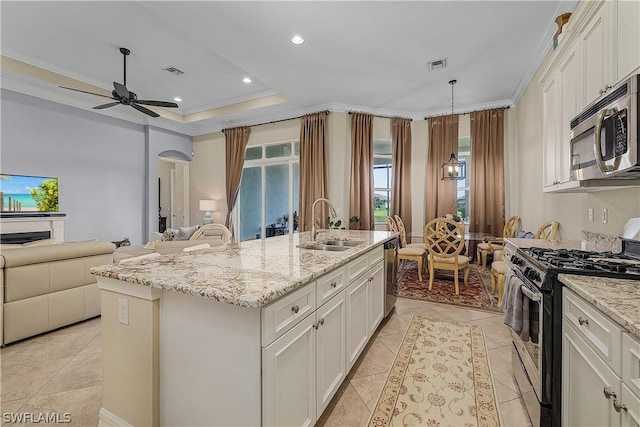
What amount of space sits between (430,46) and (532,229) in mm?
3013

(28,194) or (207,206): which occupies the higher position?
(28,194)

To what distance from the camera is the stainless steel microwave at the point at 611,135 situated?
1228mm

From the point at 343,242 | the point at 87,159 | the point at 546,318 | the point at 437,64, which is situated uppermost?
the point at 437,64

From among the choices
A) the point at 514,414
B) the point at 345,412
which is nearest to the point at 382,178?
the point at 514,414

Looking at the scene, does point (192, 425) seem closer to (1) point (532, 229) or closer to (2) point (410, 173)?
(1) point (532, 229)

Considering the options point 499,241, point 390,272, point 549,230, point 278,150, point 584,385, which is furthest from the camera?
point 278,150

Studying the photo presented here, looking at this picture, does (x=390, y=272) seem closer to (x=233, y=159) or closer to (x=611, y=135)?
(x=611, y=135)

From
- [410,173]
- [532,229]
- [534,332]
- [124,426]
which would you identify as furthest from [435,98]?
[124,426]

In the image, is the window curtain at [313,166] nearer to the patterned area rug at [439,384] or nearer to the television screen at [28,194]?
the patterned area rug at [439,384]

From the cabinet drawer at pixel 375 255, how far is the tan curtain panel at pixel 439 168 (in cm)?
347

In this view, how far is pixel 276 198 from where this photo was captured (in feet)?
21.2

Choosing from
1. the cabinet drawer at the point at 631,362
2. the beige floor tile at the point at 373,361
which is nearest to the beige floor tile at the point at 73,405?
the beige floor tile at the point at 373,361

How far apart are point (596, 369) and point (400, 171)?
196 inches

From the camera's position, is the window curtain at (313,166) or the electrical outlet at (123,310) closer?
the electrical outlet at (123,310)
